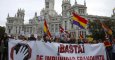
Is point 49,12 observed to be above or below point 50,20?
above

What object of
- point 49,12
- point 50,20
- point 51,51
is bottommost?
point 51,51

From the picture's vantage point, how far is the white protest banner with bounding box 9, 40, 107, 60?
1095 cm

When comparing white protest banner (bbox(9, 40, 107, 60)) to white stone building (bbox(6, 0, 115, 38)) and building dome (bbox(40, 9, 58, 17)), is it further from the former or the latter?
building dome (bbox(40, 9, 58, 17))

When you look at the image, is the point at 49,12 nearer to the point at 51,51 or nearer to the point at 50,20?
the point at 50,20

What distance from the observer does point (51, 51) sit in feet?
37.3

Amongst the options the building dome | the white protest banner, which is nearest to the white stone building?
the building dome

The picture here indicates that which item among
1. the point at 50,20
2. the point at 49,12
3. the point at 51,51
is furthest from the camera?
the point at 49,12

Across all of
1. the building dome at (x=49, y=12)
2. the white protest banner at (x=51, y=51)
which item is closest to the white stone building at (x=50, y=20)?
the building dome at (x=49, y=12)

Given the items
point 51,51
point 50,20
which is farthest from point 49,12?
point 51,51

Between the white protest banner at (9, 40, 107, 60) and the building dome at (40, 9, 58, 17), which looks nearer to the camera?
the white protest banner at (9, 40, 107, 60)

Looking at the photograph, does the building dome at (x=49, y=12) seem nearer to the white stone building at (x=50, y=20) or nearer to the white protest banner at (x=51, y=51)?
the white stone building at (x=50, y=20)

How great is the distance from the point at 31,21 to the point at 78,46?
103561 mm

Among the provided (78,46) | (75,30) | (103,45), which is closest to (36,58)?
(78,46)

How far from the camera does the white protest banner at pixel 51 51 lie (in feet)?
35.9
